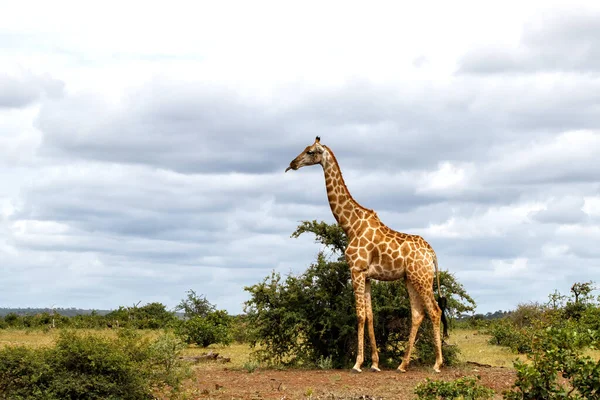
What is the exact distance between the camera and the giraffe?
16.1 m

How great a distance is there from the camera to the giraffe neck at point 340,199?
16.8m

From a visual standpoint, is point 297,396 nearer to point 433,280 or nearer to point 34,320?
point 433,280

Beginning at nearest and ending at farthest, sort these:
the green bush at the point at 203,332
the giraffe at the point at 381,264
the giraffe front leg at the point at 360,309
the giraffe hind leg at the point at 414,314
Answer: the giraffe front leg at the point at 360,309 → the giraffe at the point at 381,264 → the giraffe hind leg at the point at 414,314 → the green bush at the point at 203,332

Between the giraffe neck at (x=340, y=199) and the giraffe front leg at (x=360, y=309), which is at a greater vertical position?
the giraffe neck at (x=340, y=199)

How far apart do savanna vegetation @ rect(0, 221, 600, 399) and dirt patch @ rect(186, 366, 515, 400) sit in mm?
184

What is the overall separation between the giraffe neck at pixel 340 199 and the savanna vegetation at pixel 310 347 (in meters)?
1.16

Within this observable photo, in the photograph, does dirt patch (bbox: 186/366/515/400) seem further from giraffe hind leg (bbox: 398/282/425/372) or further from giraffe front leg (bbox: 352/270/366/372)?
giraffe hind leg (bbox: 398/282/425/372)

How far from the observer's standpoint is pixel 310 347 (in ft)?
58.7

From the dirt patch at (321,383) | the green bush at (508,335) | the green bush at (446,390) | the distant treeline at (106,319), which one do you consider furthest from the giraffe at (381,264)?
the distant treeline at (106,319)

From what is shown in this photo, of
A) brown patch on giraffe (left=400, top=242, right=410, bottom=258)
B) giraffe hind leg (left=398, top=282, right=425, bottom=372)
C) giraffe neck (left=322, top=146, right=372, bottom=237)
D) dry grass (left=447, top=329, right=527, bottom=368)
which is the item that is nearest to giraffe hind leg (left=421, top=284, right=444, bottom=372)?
giraffe hind leg (left=398, top=282, right=425, bottom=372)

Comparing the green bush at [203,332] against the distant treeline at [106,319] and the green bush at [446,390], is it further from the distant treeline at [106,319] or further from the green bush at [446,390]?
the green bush at [446,390]

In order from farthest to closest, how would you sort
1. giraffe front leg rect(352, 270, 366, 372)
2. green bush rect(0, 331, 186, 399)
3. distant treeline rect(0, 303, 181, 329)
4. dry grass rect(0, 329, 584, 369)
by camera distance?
distant treeline rect(0, 303, 181, 329)
dry grass rect(0, 329, 584, 369)
giraffe front leg rect(352, 270, 366, 372)
green bush rect(0, 331, 186, 399)

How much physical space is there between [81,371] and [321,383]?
4.62m

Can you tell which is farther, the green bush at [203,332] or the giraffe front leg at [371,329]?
the green bush at [203,332]
